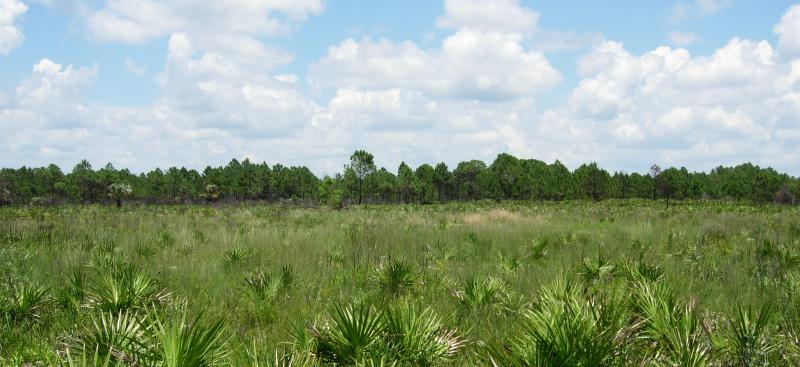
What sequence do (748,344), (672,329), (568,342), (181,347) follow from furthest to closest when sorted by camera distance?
(672,329) < (748,344) < (568,342) < (181,347)

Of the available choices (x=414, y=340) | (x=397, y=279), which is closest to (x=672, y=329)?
(x=414, y=340)

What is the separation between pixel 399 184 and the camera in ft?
295

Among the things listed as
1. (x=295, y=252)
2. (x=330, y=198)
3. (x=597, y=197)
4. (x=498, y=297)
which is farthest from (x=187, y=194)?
(x=498, y=297)

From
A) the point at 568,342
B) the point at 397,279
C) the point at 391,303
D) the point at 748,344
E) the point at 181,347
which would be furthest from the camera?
the point at 397,279

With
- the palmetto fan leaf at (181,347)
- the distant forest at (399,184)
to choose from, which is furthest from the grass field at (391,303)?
the distant forest at (399,184)

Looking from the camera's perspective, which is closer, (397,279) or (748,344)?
(748,344)

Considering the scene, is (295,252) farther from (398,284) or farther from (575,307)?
(575,307)

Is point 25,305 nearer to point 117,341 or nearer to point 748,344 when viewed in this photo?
point 117,341

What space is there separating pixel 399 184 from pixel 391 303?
3333 inches

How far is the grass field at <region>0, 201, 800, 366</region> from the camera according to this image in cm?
279

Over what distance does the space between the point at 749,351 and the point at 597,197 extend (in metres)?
76.9

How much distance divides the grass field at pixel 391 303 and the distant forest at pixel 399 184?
53439 mm

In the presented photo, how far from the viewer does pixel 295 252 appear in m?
9.93

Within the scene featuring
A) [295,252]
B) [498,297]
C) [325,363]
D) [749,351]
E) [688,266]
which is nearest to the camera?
[749,351]
